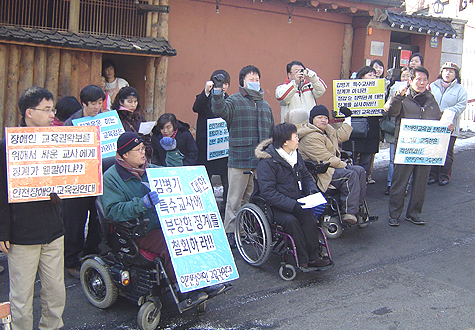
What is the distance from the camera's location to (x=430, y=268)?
205 inches

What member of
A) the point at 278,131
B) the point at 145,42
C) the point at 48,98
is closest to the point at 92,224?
the point at 48,98

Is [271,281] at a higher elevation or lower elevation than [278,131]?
lower

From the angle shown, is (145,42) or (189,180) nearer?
(189,180)

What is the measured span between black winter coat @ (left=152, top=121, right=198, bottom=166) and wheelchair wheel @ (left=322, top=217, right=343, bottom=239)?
6.16 feet

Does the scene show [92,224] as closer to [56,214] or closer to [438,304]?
[56,214]

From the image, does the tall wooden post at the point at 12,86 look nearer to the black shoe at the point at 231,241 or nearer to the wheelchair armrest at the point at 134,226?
the black shoe at the point at 231,241

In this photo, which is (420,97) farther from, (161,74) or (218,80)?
(161,74)

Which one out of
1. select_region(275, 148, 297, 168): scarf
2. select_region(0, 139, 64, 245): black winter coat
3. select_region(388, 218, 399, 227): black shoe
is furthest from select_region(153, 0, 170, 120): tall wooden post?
select_region(0, 139, 64, 245): black winter coat

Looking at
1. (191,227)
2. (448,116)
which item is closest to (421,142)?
(448,116)

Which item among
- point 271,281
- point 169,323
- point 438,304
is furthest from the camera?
point 271,281

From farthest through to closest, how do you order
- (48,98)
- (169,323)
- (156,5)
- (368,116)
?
(156,5) → (368,116) → (169,323) → (48,98)

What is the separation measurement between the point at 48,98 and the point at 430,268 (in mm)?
4223

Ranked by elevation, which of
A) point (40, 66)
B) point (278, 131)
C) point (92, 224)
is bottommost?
point (92, 224)

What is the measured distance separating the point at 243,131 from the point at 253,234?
1.26 metres
